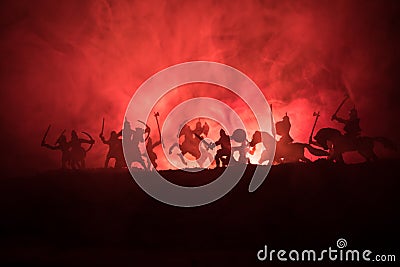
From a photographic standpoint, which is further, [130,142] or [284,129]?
[130,142]

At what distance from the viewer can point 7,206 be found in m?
14.8

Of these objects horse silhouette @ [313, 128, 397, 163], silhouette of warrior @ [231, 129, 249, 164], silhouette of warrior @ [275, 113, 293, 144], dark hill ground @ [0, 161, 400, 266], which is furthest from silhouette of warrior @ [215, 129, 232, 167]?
horse silhouette @ [313, 128, 397, 163]

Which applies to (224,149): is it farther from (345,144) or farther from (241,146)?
(345,144)

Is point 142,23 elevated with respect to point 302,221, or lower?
elevated

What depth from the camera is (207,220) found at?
13.1m

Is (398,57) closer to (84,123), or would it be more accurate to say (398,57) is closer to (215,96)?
(215,96)

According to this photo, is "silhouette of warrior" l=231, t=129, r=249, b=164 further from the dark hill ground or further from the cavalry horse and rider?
the cavalry horse and rider

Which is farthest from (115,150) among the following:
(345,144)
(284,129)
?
(345,144)

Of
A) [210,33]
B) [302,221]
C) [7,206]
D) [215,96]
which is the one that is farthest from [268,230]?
[210,33]

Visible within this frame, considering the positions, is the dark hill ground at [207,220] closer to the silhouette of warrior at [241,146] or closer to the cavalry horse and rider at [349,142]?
the cavalry horse and rider at [349,142]

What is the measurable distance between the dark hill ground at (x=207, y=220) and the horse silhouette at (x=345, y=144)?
118 cm

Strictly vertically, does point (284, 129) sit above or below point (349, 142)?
above

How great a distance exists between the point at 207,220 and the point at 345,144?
493cm

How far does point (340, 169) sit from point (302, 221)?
1.92 meters
